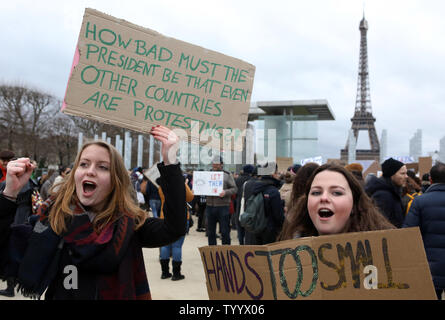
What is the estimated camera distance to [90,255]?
1805 millimetres

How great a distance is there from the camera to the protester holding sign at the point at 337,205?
6.56 ft

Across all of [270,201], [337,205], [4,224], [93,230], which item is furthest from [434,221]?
[4,224]

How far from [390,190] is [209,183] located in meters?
4.49

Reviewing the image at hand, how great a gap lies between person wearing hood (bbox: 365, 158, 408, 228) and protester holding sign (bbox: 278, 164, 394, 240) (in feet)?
7.26

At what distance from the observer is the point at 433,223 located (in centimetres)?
354

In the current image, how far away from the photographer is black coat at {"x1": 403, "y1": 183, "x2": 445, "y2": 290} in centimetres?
345

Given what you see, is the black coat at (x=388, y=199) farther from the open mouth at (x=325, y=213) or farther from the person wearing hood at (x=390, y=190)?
the open mouth at (x=325, y=213)

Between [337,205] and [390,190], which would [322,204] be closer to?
[337,205]

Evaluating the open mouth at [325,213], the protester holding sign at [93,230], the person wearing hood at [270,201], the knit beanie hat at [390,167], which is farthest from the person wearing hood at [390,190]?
the protester holding sign at [93,230]

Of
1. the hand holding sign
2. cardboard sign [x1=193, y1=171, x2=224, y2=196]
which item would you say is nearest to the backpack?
cardboard sign [x1=193, y1=171, x2=224, y2=196]

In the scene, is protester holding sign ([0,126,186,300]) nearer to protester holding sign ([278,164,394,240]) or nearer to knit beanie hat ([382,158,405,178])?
protester holding sign ([278,164,394,240])

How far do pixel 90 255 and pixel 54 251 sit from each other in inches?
7.6

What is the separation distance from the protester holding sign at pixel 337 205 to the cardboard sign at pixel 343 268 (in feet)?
1.41

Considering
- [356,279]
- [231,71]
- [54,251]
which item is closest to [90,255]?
[54,251]
